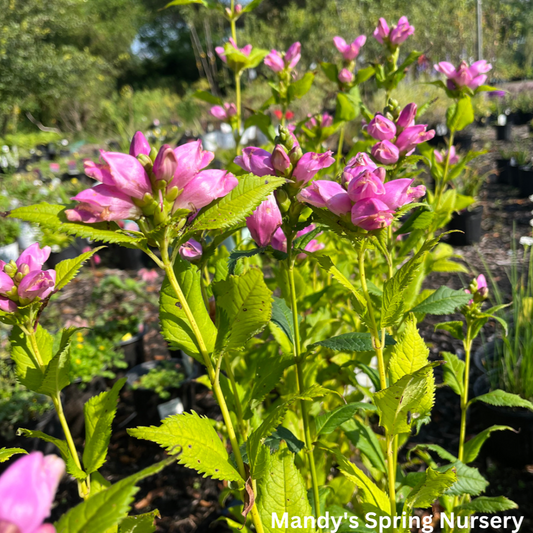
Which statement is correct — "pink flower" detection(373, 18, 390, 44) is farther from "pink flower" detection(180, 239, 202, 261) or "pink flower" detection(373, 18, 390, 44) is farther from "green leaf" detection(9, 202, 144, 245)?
"green leaf" detection(9, 202, 144, 245)

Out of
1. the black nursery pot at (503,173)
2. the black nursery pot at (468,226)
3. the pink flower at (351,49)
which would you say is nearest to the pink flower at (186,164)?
the pink flower at (351,49)

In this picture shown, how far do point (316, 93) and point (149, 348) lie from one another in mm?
9145

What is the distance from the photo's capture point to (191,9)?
16.6 meters

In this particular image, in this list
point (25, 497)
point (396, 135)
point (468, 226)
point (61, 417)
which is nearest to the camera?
point (25, 497)

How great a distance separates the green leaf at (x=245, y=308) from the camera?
65 cm

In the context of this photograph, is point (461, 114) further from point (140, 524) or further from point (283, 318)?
point (140, 524)

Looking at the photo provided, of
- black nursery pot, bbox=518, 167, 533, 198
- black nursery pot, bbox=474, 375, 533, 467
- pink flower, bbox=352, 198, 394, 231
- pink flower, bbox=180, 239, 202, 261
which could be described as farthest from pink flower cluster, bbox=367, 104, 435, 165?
black nursery pot, bbox=518, 167, 533, 198

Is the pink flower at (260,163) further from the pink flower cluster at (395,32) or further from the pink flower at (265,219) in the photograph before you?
the pink flower cluster at (395,32)

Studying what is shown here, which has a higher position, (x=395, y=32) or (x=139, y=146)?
(x=395, y=32)

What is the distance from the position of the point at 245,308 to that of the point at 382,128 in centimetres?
54

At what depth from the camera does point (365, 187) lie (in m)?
0.64

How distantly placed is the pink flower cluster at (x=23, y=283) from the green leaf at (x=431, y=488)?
0.70 meters

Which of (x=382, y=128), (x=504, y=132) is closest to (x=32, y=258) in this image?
(x=382, y=128)

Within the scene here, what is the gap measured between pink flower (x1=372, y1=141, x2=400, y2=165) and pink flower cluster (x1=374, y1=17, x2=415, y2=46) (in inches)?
26.8
